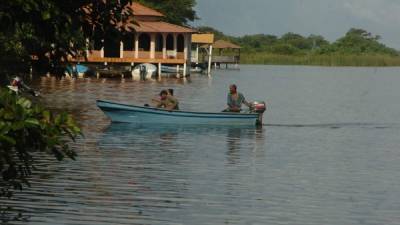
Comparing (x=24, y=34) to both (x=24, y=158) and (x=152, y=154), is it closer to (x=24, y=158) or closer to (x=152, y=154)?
(x=24, y=158)

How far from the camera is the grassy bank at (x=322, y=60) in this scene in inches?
5344

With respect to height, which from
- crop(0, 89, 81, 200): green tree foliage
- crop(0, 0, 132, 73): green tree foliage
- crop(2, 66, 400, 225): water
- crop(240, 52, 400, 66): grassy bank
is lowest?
crop(240, 52, 400, 66): grassy bank

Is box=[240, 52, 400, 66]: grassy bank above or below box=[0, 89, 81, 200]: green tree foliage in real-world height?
below

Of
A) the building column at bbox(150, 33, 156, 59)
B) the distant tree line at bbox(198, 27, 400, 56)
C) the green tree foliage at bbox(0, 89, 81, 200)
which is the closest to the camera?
the green tree foliage at bbox(0, 89, 81, 200)

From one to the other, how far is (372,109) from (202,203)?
110 ft

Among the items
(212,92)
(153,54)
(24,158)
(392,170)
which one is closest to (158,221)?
(24,158)

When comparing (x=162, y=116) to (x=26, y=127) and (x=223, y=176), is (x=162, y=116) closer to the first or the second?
(x=223, y=176)

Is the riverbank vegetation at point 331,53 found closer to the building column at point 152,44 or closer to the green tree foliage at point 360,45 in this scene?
the green tree foliage at point 360,45

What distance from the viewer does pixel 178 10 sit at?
345ft

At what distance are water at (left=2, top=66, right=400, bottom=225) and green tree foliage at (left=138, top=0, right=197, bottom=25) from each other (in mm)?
65008

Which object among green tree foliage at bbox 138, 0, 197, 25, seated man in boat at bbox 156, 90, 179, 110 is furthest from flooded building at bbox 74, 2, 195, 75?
seated man in boat at bbox 156, 90, 179, 110

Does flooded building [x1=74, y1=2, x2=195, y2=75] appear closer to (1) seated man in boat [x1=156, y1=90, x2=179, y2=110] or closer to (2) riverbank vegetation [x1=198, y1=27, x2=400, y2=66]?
(1) seated man in boat [x1=156, y1=90, x2=179, y2=110]

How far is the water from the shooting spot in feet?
45.0

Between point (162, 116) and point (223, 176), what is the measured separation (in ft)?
34.5
